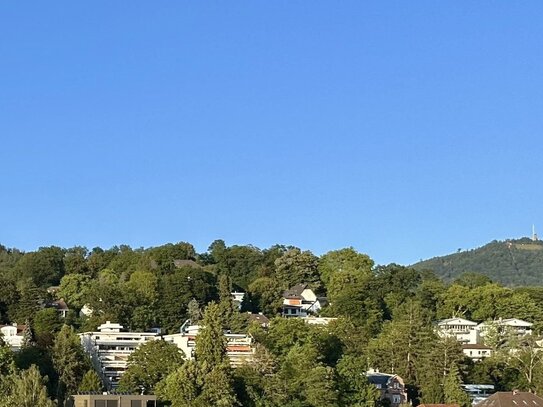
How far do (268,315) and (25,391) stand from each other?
4284cm

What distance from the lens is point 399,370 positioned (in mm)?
72250

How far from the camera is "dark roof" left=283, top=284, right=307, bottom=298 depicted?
100.0m

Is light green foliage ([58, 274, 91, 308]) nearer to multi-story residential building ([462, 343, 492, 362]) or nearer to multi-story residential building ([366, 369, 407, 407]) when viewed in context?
multi-story residential building ([366, 369, 407, 407])

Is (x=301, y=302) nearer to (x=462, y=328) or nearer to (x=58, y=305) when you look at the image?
(x=462, y=328)

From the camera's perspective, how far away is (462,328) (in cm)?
8931

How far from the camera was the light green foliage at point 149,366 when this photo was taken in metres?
64.2

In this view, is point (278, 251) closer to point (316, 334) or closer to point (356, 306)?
point (356, 306)

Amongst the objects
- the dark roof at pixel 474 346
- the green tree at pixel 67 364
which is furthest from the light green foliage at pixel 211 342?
the dark roof at pixel 474 346

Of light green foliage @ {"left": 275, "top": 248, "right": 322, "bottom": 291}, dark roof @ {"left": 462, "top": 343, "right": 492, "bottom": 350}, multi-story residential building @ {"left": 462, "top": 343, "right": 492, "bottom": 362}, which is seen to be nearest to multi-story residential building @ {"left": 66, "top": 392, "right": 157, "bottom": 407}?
multi-story residential building @ {"left": 462, "top": 343, "right": 492, "bottom": 362}

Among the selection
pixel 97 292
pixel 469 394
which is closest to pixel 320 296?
pixel 97 292

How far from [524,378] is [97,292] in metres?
33.8

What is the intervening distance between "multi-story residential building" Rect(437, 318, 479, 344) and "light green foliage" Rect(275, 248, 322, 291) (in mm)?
17811

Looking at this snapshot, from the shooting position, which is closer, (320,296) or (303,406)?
(303,406)

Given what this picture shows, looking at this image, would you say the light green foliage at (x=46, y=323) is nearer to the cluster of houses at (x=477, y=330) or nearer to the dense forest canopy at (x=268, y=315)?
the dense forest canopy at (x=268, y=315)
